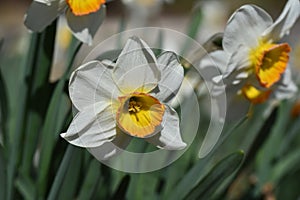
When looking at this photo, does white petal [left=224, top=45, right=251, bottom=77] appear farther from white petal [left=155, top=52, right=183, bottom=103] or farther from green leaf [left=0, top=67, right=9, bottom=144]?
green leaf [left=0, top=67, right=9, bottom=144]

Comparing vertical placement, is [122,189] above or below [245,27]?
A: below

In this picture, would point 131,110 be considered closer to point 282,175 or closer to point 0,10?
point 282,175

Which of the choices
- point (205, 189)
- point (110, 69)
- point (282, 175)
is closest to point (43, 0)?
point (110, 69)

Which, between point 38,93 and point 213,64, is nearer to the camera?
point 213,64

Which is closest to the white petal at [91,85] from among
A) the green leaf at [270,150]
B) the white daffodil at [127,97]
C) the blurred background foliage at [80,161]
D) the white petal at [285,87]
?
the white daffodil at [127,97]

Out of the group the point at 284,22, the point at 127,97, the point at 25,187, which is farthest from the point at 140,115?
the point at 25,187

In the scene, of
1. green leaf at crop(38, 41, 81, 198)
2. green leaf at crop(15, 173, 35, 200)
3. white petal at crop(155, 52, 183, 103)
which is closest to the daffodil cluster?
white petal at crop(155, 52, 183, 103)

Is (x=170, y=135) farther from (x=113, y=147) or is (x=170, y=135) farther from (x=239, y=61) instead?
(x=239, y=61)
